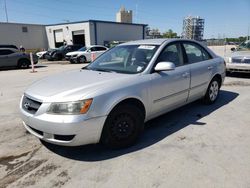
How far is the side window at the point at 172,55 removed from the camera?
3.92 metres

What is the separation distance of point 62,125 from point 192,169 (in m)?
1.75

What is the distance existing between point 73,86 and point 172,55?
6.68 feet

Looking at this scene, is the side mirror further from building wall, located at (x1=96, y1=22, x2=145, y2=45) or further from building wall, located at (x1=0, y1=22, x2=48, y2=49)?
building wall, located at (x1=0, y1=22, x2=48, y2=49)

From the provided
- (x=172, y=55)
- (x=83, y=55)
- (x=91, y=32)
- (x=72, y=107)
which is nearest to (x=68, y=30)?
(x=91, y=32)

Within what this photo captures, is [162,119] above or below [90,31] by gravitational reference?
below

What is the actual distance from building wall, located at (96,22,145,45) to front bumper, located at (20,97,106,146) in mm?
27708

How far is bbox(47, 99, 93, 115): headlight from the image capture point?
2.80 meters

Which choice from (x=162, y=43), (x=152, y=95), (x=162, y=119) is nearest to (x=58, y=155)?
(x=152, y=95)

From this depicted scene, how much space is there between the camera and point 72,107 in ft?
9.20

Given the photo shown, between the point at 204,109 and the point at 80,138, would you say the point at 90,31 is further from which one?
the point at 80,138

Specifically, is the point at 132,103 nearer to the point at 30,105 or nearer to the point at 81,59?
the point at 30,105

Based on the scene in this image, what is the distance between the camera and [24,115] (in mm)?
3180

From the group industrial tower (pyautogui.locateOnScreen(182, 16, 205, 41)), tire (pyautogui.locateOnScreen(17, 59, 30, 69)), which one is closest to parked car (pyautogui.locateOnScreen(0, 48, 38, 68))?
tire (pyautogui.locateOnScreen(17, 59, 30, 69))

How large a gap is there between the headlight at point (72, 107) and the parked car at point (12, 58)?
14136 mm
